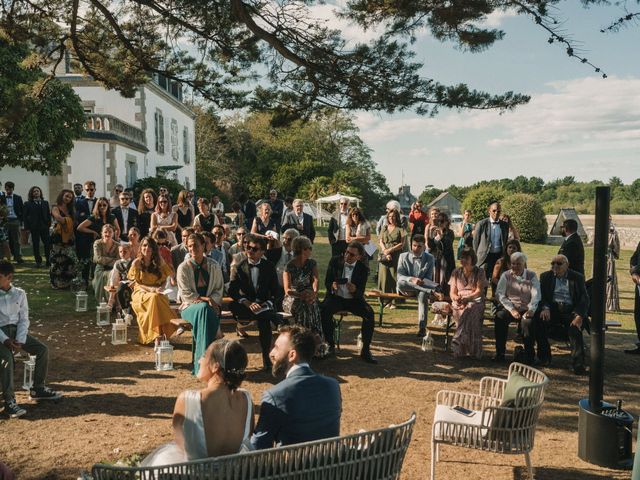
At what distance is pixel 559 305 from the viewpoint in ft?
27.2

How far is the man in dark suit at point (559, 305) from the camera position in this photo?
27.0 feet

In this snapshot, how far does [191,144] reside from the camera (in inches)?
1891

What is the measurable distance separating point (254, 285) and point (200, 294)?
0.70 metres

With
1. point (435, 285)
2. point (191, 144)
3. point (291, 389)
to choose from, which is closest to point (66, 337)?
point (435, 285)

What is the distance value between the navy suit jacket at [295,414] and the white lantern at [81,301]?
310 inches

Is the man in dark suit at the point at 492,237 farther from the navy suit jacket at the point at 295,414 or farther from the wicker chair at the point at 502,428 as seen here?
the navy suit jacket at the point at 295,414

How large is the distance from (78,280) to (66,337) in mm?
3559

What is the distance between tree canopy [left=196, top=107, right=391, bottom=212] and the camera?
182 ft

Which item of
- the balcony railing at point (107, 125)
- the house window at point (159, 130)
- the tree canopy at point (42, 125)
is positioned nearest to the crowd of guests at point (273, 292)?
the tree canopy at point (42, 125)

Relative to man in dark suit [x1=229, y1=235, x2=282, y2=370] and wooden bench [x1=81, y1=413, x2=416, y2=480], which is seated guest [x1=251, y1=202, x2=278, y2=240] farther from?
wooden bench [x1=81, y1=413, x2=416, y2=480]

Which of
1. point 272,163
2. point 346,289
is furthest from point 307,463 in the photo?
point 272,163

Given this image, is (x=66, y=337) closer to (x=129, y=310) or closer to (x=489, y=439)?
(x=129, y=310)

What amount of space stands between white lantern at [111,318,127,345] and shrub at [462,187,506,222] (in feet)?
88.9

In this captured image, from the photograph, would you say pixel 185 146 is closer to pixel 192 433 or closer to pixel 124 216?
A: pixel 124 216
